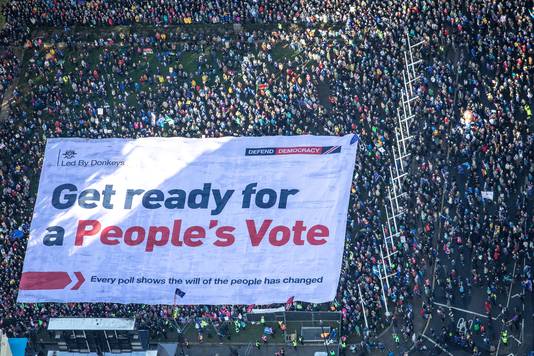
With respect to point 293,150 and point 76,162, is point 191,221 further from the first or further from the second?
point 76,162

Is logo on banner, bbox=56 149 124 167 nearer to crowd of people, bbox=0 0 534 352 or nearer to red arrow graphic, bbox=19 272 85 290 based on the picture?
crowd of people, bbox=0 0 534 352

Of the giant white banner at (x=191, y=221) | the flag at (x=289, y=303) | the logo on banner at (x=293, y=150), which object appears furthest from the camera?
the logo on banner at (x=293, y=150)

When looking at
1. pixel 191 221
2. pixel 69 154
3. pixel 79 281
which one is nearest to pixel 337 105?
pixel 191 221

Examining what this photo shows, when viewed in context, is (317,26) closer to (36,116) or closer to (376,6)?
(376,6)

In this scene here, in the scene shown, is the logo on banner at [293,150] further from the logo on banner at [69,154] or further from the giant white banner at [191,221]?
the logo on banner at [69,154]

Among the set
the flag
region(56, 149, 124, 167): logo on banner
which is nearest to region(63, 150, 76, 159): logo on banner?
region(56, 149, 124, 167): logo on banner

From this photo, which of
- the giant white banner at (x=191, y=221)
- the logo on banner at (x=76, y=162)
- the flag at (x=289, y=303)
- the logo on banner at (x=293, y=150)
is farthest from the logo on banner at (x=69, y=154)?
the flag at (x=289, y=303)
